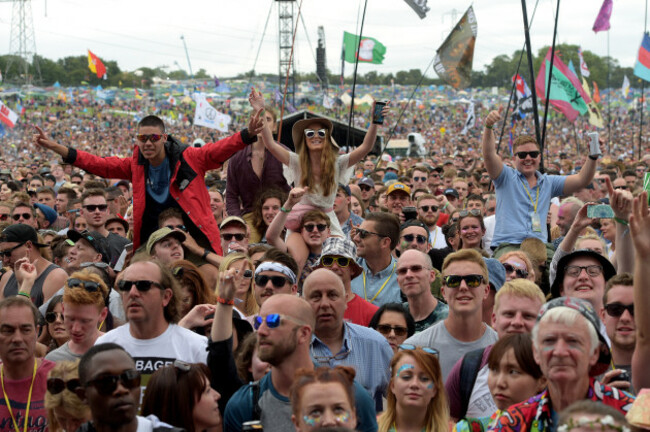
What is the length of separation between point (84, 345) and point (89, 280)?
15.1 inches

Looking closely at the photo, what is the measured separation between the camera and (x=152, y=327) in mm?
4621

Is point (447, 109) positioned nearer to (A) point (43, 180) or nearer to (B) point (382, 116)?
(A) point (43, 180)

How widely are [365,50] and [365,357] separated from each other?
18.7m

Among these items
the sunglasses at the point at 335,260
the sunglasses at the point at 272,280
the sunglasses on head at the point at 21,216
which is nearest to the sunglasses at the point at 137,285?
the sunglasses at the point at 272,280

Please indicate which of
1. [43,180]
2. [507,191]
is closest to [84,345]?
[507,191]

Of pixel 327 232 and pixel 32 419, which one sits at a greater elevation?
pixel 327 232

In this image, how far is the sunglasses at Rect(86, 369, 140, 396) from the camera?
11.6ft

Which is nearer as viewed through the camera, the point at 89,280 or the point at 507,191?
the point at 89,280

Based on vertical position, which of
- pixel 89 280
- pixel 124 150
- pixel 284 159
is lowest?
pixel 124 150

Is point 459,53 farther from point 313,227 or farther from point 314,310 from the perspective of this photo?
point 314,310

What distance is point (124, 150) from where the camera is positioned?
1937 inches

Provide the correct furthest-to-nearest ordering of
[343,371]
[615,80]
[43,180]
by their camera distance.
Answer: [615,80] < [43,180] < [343,371]

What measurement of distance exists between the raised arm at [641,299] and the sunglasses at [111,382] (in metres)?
2.09

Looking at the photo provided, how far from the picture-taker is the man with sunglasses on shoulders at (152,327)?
452 centimetres
